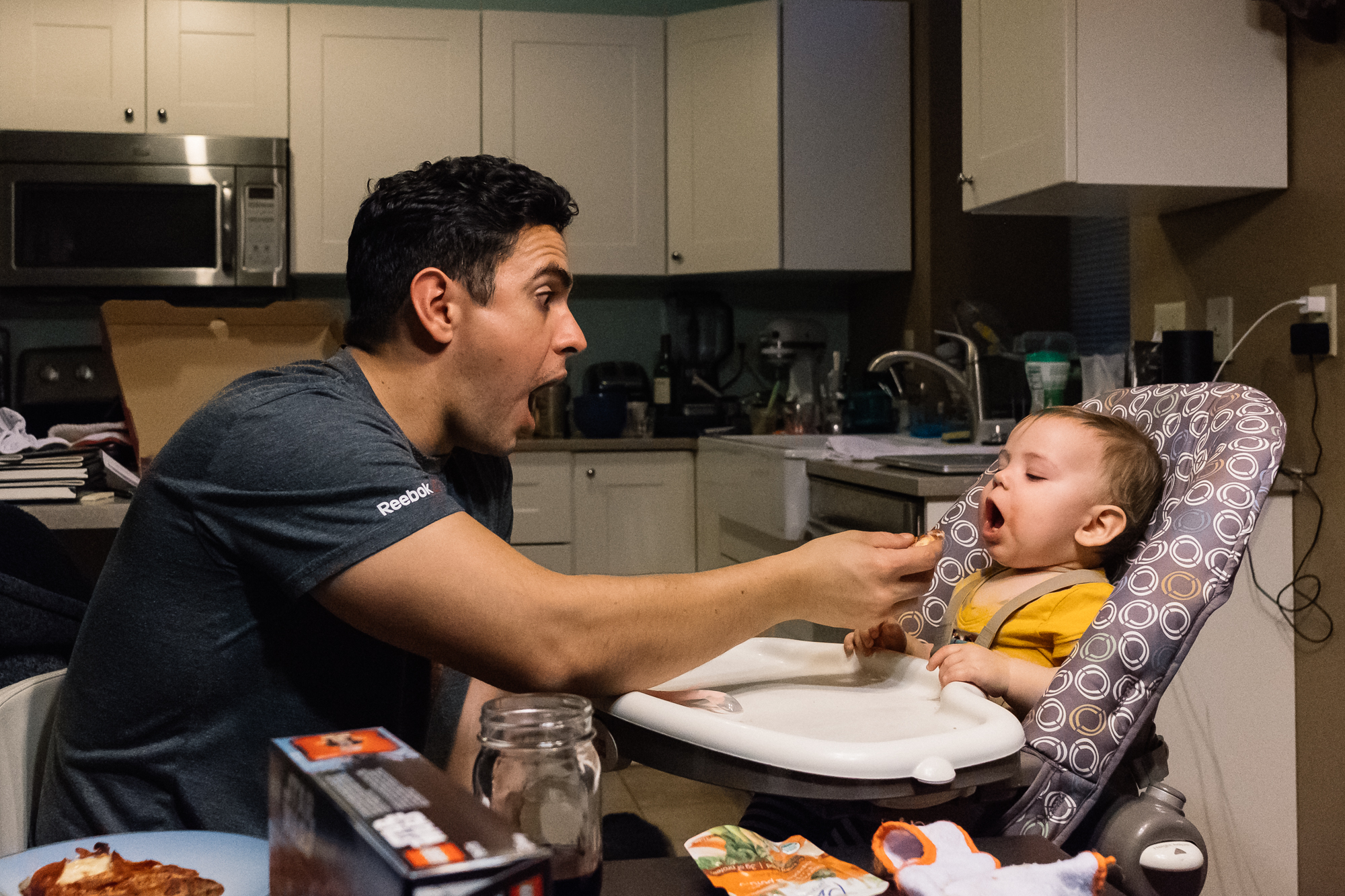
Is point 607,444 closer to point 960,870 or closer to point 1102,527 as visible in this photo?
point 1102,527

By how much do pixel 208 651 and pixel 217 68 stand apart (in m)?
3.29

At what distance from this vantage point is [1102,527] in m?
1.37

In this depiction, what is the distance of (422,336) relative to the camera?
3.61ft

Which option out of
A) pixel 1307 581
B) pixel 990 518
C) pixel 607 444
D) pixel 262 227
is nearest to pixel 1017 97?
pixel 1307 581

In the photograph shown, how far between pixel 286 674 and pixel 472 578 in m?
0.25

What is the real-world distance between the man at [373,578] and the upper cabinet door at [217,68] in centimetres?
296

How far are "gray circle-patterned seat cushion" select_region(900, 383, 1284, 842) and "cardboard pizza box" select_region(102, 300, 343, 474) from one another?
4.77ft

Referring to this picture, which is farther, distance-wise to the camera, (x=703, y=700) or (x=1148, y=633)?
(x=1148, y=633)

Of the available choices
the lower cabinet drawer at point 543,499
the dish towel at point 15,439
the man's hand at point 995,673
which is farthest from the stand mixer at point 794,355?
the man's hand at point 995,673

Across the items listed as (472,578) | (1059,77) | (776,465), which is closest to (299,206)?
(776,465)

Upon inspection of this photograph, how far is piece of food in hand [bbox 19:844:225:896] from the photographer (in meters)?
0.58

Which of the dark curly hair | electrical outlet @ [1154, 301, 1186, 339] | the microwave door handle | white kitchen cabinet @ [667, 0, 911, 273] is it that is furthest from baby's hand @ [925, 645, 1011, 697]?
the microwave door handle

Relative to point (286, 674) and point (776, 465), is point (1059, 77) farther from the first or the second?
point (286, 674)

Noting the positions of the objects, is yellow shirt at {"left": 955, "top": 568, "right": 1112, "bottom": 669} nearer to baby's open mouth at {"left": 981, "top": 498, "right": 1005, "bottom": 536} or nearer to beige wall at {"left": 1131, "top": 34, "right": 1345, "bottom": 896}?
baby's open mouth at {"left": 981, "top": 498, "right": 1005, "bottom": 536}
